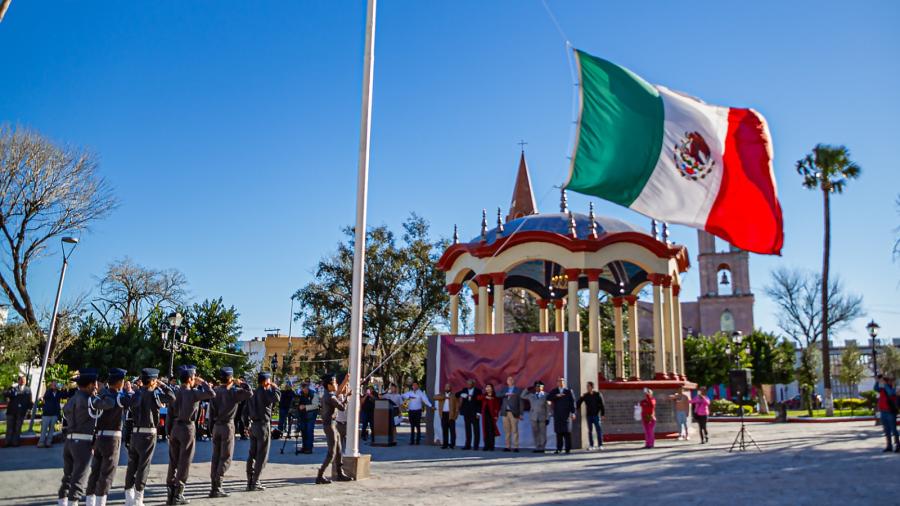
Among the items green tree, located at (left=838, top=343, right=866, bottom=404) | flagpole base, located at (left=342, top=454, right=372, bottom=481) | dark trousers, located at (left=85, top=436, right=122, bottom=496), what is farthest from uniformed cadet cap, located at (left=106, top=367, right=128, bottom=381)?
green tree, located at (left=838, top=343, right=866, bottom=404)

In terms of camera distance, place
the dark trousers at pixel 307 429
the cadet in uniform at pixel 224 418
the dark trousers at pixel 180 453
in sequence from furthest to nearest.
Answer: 1. the dark trousers at pixel 307 429
2. the cadet in uniform at pixel 224 418
3. the dark trousers at pixel 180 453

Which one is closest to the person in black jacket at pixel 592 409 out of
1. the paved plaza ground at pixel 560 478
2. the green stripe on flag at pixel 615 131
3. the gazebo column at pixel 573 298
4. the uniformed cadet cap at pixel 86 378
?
the paved plaza ground at pixel 560 478

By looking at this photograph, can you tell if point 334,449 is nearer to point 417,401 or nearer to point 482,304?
point 417,401

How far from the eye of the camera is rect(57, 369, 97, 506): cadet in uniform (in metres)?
8.55

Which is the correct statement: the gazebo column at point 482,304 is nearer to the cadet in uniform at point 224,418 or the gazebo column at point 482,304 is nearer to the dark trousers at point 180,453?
the cadet in uniform at point 224,418

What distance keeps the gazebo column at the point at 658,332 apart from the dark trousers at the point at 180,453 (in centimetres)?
1562

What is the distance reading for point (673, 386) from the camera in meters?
21.8

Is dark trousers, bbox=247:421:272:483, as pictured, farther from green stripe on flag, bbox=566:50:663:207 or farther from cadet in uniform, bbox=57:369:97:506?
green stripe on flag, bbox=566:50:663:207

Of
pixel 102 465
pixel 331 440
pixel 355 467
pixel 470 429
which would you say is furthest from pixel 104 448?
pixel 470 429

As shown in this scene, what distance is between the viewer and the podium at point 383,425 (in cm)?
1930

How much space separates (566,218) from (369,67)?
12.5m

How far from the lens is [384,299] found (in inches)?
1495

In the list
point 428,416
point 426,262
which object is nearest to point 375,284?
point 426,262

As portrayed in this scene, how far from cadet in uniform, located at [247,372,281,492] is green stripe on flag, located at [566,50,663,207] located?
6023mm
